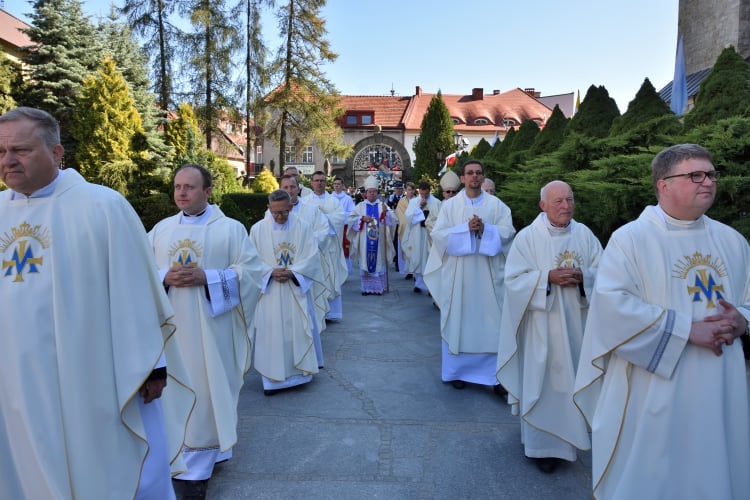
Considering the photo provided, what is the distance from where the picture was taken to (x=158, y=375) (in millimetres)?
2445

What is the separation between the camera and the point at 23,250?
89.6 inches

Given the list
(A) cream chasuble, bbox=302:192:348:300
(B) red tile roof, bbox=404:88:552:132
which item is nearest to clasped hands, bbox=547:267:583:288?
(A) cream chasuble, bbox=302:192:348:300

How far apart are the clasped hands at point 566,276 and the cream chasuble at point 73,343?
8.16ft

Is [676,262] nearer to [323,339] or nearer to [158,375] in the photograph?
[158,375]

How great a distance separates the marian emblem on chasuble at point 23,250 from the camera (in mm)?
2268

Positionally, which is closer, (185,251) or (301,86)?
(185,251)

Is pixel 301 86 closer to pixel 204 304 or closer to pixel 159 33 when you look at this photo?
pixel 159 33

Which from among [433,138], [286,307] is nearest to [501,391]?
[286,307]

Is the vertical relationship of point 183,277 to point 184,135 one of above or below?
below

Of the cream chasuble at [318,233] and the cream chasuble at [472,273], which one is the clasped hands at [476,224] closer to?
the cream chasuble at [472,273]

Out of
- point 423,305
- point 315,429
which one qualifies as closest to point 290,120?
point 423,305

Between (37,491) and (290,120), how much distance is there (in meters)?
26.6

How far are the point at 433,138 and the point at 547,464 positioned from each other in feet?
Answer: 129

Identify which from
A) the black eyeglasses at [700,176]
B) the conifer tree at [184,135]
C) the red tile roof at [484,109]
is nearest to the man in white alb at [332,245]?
the black eyeglasses at [700,176]
